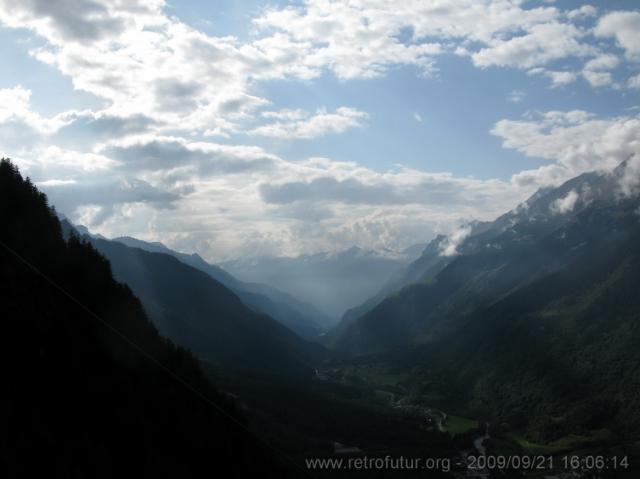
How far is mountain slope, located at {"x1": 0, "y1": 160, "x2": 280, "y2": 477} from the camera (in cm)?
7556

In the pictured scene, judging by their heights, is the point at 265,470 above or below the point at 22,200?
below

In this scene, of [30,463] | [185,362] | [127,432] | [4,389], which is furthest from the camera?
[185,362]

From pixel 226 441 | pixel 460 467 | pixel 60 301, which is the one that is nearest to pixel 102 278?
pixel 60 301

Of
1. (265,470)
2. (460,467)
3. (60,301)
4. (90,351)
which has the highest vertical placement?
(60,301)

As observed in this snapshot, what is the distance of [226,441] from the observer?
105 metres

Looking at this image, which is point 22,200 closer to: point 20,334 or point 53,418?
point 20,334

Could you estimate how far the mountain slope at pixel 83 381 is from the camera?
2975 inches

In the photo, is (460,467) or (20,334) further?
(460,467)

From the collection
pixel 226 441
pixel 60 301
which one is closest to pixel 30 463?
pixel 60 301

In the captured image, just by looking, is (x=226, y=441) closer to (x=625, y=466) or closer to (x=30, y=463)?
(x=30, y=463)

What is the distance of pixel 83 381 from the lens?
86.6 metres

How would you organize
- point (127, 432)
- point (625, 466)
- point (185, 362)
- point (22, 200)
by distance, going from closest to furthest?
point (127, 432)
point (22, 200)
point (185, 362)
point (625, 466)

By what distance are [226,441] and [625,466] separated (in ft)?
482

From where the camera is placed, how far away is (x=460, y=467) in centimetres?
18775
